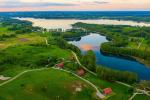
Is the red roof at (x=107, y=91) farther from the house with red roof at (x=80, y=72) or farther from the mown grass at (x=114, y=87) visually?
the house with red roof at (x=80, y=72)

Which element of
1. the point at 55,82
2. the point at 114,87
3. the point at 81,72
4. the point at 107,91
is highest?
the point at 55,82

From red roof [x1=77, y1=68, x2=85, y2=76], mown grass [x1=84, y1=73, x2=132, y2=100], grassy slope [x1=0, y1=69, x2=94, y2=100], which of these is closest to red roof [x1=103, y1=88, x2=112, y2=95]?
mown grass [x1=84, y1=73, x2=132, y2=100]

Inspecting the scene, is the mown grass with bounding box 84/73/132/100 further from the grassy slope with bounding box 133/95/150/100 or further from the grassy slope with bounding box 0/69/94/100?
the grassy slope with bounding box 0/69/94/100

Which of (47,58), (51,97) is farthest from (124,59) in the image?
(51,97)

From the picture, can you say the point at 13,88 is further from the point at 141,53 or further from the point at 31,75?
the point at 141,53

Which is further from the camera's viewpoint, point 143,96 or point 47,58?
point 47,58

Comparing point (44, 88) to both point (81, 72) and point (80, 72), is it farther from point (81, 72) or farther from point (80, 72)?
point (81, 72)

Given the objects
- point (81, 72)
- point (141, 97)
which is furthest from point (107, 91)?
point (81, 72)

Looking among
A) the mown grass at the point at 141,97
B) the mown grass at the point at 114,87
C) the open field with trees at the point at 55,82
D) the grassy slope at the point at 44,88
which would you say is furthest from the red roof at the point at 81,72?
the mown grass at the point at 141,97

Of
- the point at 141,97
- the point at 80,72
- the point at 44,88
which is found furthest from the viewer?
the point at 80,72
